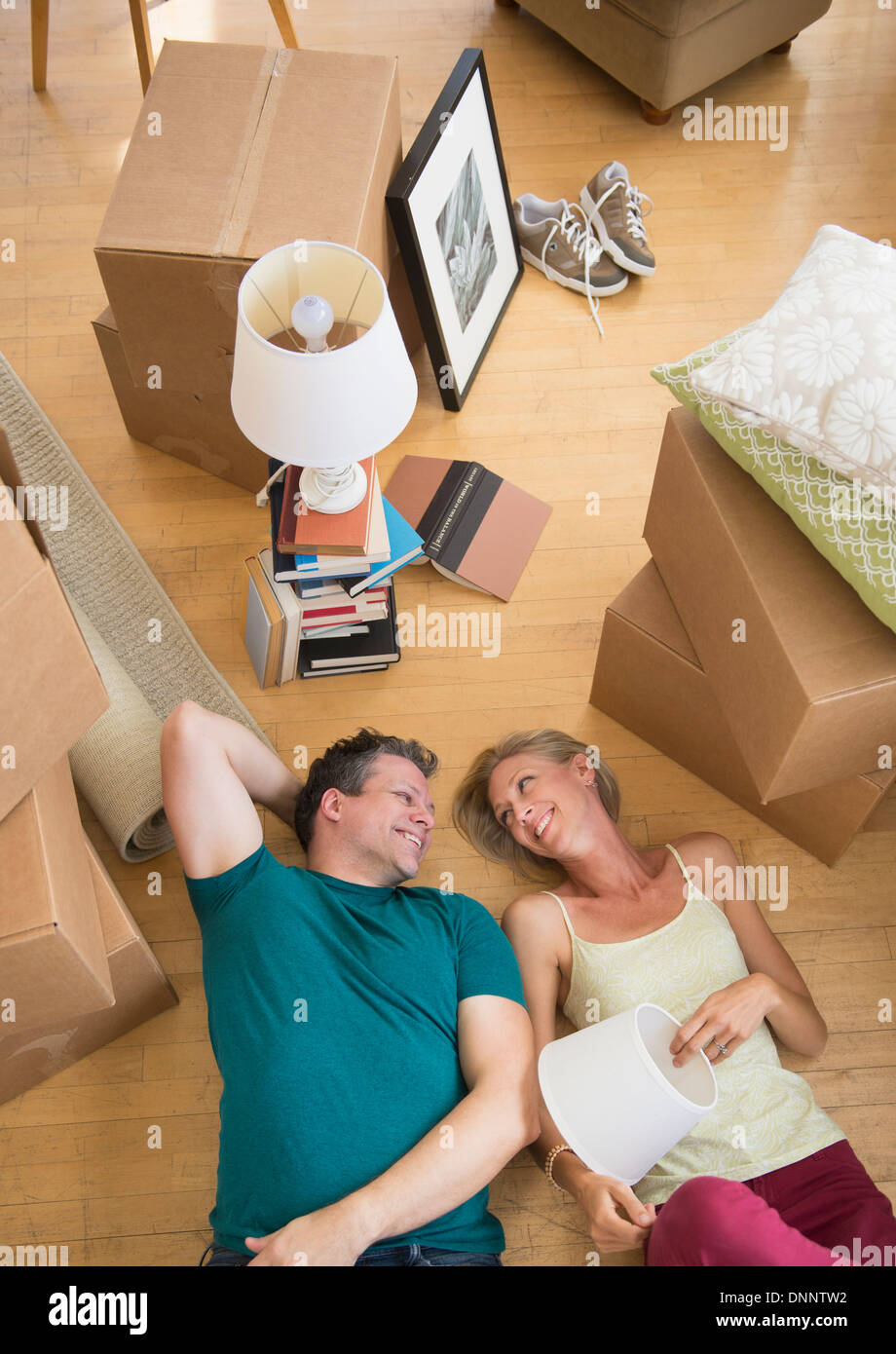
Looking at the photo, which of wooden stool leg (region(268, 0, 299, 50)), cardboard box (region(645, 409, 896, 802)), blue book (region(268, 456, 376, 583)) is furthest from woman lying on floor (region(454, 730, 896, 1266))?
wooden stool leg (region(268, 0, 299, 50))

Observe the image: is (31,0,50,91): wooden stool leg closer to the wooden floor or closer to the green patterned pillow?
the wooden floor

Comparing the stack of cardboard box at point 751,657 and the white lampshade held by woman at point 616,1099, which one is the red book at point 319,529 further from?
the white lampshade held by woman at point 616,1099

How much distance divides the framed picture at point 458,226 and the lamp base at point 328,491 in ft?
1.92

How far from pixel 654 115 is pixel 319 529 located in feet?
5.67

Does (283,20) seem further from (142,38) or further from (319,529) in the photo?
(319,529)

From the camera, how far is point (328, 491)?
1.95m

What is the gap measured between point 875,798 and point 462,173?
4.98ft

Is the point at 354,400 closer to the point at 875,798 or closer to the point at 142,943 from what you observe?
the point at 142,943

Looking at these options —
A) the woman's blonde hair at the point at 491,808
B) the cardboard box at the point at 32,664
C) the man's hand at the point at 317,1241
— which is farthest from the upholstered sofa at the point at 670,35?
the man's hand at the point at 317,1241

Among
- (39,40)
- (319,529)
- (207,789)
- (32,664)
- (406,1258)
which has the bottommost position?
(406,1258)

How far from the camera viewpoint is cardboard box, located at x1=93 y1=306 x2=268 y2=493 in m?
2.29

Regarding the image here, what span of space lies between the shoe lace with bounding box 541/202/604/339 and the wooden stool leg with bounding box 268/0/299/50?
2.58 ft

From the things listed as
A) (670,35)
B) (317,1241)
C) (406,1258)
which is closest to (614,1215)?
(406,1258)
